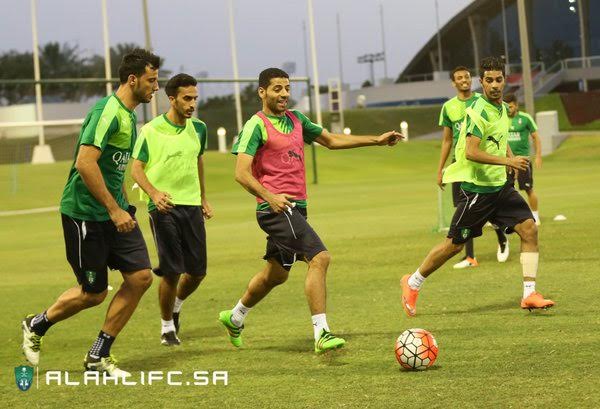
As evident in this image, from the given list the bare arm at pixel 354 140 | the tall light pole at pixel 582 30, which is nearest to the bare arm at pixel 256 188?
the bare arm at pixel 354 140

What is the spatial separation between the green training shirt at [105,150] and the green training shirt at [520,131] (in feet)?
34.3

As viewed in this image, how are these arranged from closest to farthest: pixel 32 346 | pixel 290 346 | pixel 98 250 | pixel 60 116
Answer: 1. pixel 98 250
2. pixel 32 346
3. pixel 290 346
4. pixel 60 116

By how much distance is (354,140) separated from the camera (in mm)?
9633

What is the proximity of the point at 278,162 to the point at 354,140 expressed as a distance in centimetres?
72

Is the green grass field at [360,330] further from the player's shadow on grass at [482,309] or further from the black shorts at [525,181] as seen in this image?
the black shorts at [525,181]

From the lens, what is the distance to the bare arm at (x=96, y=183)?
8.24 meters

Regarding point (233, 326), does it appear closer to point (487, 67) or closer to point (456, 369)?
point (456, 369)

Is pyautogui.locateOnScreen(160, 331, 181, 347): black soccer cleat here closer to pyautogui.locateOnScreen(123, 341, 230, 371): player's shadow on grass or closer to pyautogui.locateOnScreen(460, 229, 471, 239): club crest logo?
pyautogui.locateOnScreen(123, 341, 230, 371): player's shadow on grass

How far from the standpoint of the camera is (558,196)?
1043 inches

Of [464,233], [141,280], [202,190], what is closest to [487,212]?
[464,233]

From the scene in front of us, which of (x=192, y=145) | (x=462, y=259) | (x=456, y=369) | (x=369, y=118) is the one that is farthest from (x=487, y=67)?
(x=369, y=118)

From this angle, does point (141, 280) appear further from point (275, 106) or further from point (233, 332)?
point (275, 106)

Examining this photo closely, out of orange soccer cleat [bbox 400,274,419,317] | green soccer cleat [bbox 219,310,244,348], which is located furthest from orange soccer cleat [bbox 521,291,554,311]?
green soccer cleat [bbox 219,310,244,348]

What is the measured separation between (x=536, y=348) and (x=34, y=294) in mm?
7340
